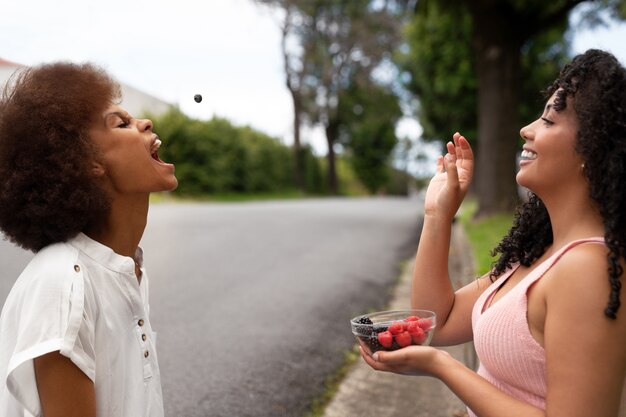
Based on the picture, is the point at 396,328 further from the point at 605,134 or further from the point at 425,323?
the point at 605,134

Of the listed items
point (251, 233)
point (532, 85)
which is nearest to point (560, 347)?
point (251, 233)

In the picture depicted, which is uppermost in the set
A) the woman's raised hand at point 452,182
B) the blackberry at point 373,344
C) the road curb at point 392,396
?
the woman's raised hand at point 452,182

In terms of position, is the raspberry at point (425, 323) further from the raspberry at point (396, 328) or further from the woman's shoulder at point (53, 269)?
the woman's shoulder at point (53, 269)

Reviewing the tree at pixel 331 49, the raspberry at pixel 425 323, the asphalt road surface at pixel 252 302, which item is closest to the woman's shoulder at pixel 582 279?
the raspberry at pixel 425 323

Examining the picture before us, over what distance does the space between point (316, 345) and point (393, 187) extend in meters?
47.6

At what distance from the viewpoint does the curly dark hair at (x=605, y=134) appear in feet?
5.08

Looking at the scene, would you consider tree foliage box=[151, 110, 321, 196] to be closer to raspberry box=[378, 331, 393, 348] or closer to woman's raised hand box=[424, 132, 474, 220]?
woman's raised hand box=[424, 132, 474, 220]

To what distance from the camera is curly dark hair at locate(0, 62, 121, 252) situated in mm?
1789

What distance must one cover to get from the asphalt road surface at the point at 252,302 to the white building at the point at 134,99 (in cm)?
70

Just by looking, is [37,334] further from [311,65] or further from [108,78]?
[311,65]

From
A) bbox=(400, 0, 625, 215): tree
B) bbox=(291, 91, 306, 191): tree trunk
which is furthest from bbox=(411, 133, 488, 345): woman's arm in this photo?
bbox=(291, 91, 306, 191): tree trunk

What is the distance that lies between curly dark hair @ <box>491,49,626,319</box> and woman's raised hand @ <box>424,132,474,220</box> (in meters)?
0.44

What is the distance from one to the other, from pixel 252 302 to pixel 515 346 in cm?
487

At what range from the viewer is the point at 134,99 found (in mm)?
2494
